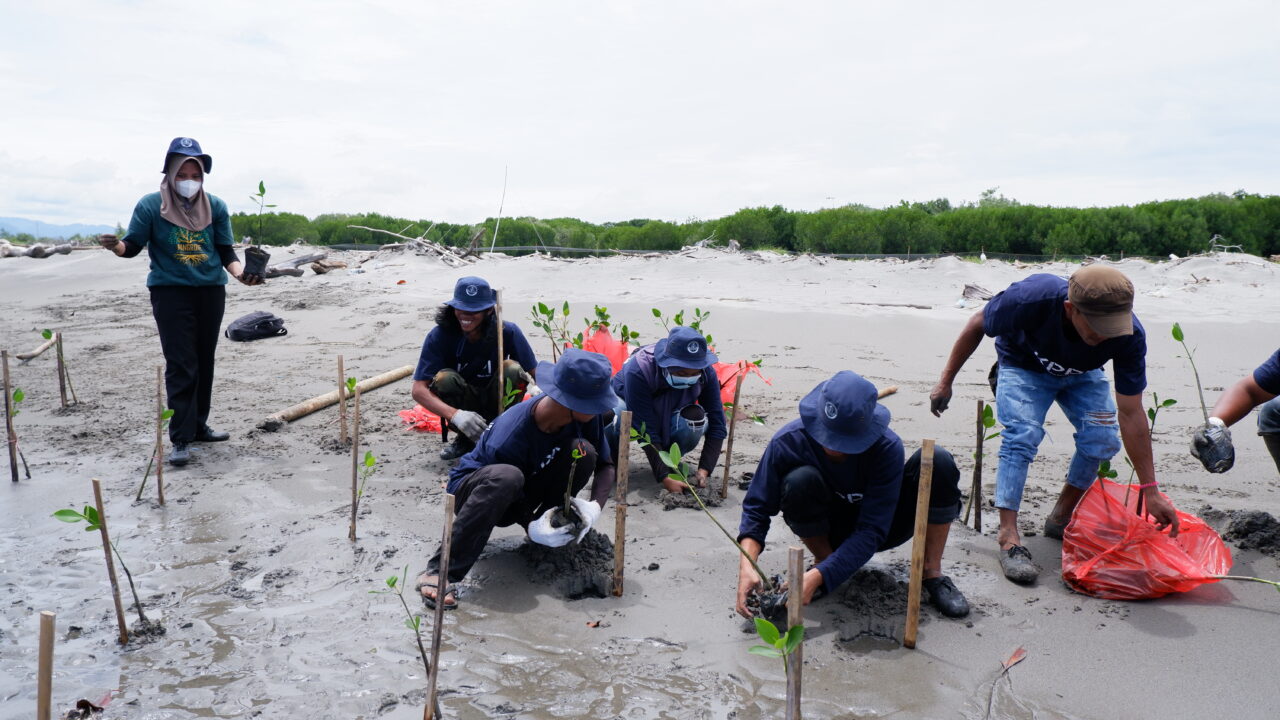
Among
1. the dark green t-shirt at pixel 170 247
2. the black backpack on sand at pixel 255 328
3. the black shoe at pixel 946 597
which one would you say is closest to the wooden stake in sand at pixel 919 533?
the black shoe at pixel 946 597

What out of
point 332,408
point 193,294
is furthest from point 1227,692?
point 332,408

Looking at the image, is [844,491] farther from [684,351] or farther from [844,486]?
[684,351]

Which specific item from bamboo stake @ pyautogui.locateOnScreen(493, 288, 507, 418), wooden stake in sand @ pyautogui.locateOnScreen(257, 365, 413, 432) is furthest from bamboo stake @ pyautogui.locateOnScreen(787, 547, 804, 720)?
wooden stake in sand @ pyautogui.locateOnScreen(257, 365, 413, 432)

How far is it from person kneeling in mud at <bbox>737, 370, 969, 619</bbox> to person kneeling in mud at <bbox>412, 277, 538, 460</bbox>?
6.11ft

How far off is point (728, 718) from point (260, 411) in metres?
4.66

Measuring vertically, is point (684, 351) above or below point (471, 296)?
below

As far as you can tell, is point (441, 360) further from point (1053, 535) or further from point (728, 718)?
point (1053, 535)

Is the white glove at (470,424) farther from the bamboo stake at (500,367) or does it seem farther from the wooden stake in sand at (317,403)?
the wooden stake in sand at (317,403)

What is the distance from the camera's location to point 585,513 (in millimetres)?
3154

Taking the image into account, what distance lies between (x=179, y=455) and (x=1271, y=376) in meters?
5.09

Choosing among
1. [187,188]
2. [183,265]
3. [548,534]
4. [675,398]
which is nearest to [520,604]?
[548,534]

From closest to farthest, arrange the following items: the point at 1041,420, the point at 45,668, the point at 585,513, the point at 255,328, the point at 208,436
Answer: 1. the point at 45,668
2. the point at 585,513
3. the point at 1041,420
4. the point at 208,436
5. the point at 255,328

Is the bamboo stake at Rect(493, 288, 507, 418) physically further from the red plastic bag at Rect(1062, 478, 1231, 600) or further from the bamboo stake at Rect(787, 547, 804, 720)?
the red plastic bag at Rect(1062, 478, 1231, 600)

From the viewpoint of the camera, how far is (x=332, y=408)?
→ 594 cm
